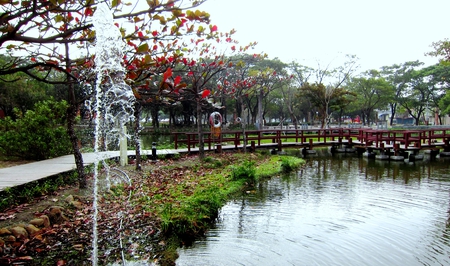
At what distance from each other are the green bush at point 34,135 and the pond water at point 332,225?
606 cm

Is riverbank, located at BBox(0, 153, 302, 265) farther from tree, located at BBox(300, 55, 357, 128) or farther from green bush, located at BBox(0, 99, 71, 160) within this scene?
tree, located at BBox(300, 55, 357, 128)

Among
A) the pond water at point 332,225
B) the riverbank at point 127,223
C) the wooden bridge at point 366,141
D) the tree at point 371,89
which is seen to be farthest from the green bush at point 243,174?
the tree at point 371,89

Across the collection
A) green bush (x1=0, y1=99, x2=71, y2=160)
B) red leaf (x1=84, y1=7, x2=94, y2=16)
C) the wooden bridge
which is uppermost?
red leaf (x1=84, y1=7, x2=94, y2=16)

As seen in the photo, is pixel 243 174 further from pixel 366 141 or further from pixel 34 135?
pixel 366 141

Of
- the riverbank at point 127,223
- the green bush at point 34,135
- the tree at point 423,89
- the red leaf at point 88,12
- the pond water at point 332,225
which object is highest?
the tree at point 423,89

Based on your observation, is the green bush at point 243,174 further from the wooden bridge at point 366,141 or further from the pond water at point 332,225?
the wooden bridge at point 366,141

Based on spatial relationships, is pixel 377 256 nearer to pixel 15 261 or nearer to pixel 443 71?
pixel 15 261

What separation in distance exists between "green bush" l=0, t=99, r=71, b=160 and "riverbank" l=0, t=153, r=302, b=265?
260cm

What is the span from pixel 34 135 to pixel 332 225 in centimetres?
847

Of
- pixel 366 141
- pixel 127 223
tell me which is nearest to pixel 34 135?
pixel 127 223

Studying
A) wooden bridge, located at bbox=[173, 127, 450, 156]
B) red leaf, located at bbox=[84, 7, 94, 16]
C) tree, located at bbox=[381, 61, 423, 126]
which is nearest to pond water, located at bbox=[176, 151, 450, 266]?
red leaf, located at bbox=[84, 7, 94, 16]

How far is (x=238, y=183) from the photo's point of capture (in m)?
9.02

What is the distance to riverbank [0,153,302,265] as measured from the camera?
4.31m

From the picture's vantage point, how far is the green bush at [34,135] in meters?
9.41
